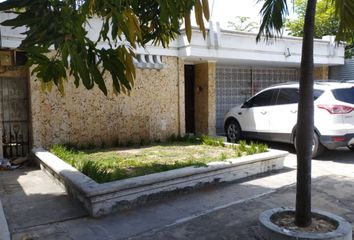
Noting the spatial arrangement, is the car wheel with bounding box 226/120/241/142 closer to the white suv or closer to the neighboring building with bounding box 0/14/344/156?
the white suv

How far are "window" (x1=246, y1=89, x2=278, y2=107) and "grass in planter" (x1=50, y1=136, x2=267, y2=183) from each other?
169 cm

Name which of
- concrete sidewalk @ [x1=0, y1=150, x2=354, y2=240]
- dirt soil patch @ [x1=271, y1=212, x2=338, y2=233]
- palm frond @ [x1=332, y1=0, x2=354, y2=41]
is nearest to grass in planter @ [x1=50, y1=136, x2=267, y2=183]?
concrete sidewalk @ [x1=0, y1=150, x2=354, y2=240]

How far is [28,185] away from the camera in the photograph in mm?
7188

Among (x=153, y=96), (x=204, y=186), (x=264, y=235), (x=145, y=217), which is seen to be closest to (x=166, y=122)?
(x=153, y=96)

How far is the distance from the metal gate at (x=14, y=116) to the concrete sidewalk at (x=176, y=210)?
179 centimetres

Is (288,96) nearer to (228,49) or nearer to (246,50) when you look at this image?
(228,49)

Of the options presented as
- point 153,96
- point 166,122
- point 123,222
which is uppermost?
point 153,96

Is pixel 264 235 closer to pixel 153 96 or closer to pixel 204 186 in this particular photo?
pixel 204 186

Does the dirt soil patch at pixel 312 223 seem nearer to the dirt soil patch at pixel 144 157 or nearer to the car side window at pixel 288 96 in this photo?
the dirt soil patch at pixel 144 157

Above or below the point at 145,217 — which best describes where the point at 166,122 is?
above

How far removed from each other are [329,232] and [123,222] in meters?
2.53

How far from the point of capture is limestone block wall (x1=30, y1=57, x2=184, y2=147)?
30.5ft

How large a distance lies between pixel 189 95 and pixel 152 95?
2339 mm

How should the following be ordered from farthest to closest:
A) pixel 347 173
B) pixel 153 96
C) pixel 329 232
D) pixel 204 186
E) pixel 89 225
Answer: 1. pixel 153 96
2. pixel 347 173
3. pixel 204 186
4. pixel 89 225
5. pixel 329 232
